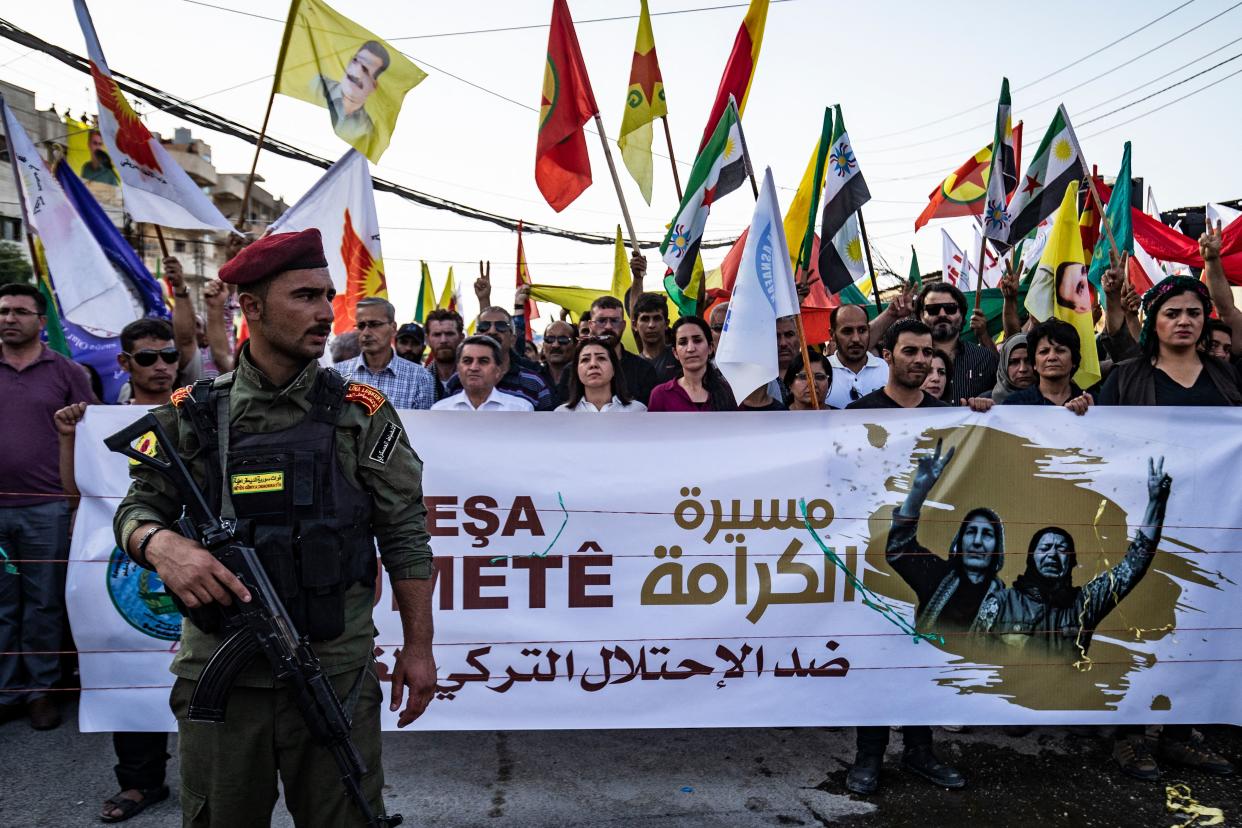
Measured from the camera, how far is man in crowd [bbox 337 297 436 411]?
536cm

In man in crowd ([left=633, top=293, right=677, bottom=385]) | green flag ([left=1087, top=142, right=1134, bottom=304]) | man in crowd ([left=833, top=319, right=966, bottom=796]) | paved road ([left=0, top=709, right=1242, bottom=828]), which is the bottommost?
paved road ([left=0, top=709, right=1242, bottom=828])

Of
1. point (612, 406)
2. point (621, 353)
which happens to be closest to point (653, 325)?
point (621, 353)

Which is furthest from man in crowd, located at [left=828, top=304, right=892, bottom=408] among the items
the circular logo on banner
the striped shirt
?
the circular logo on banner

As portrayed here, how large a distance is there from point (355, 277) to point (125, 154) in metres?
1.67

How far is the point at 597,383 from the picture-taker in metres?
4.55

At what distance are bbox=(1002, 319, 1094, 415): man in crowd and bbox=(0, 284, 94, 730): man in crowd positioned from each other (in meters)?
4.81

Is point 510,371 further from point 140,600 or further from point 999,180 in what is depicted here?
point 999,180

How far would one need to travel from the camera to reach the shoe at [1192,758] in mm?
3871

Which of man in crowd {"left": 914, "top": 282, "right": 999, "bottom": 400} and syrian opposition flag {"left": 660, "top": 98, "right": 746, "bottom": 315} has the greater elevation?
syrian opposition flag {"left": 660, "top": 98, "right": 746, "bottom": 315}

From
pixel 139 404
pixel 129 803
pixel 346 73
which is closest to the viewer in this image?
pixel 129 803

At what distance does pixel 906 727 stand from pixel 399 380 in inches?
137

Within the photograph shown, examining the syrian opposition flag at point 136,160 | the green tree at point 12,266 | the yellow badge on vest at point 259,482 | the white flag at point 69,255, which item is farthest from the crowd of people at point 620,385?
the green tree at point 12,266

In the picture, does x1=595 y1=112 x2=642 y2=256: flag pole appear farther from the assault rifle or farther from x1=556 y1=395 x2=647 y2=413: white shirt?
the assault rifle

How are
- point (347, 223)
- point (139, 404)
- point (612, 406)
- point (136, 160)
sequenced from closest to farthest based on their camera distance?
point (139, 404)
point (612, 406)
point (136, 160)
point (347, 223)
